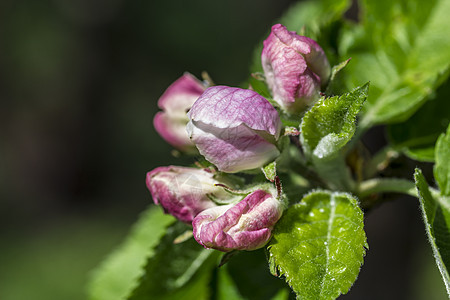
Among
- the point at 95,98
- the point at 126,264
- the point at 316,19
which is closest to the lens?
the point at 316,19

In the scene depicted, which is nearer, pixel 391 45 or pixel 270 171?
pixel 270 171

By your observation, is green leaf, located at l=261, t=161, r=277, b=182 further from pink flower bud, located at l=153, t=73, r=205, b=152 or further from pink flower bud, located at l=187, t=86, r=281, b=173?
pink flower bud, located at l=153, t=73, r=205, b=152

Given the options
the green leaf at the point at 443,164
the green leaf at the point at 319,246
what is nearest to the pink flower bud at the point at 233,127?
the green leaf at the point at 319,246

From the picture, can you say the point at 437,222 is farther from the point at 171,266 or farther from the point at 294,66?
the point at 171,266

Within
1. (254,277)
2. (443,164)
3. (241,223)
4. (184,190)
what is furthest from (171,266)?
(443,164)

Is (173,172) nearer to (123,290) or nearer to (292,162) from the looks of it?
(292,162)

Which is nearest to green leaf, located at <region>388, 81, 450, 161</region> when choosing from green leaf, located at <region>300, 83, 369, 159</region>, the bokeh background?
green leaf, located at <region>300, 83, 369, 159</region>
